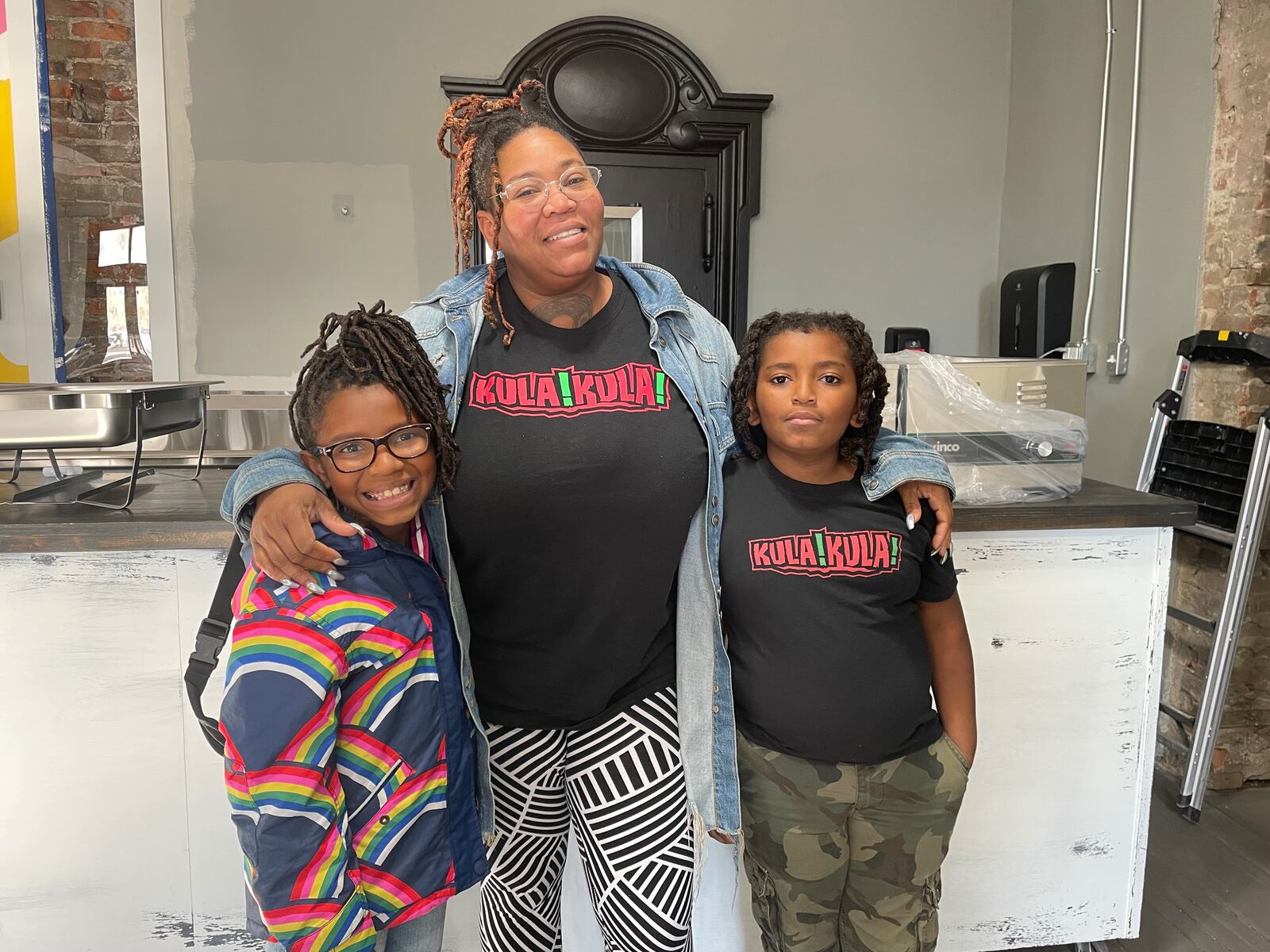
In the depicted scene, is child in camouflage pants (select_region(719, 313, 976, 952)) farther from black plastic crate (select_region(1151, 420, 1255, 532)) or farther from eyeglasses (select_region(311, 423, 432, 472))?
black plastic crate (select_region(1151, 420, 1255, 532))

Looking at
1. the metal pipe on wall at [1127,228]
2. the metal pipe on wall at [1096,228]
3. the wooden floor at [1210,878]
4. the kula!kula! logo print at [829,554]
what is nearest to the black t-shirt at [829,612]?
the kula!kula! logo print at [829,554]

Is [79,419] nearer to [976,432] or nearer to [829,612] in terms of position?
[829,612]

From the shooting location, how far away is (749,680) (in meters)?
1.19

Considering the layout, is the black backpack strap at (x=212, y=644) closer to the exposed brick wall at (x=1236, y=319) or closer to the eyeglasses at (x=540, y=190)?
the eyeglasses at (x=540, y=190)

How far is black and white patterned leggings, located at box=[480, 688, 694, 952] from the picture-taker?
1111 millimetres

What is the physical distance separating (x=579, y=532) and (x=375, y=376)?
29 cm

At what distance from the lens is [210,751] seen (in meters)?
1.49

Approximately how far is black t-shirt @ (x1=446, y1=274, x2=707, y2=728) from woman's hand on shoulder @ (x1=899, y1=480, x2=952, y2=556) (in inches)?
10.6

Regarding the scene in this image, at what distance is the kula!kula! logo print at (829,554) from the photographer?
1.14 meters

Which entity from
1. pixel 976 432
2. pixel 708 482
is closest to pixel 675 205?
pixel 976 432

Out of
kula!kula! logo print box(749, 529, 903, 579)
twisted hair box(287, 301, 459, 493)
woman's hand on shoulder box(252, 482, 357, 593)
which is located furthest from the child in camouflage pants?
woman's hand on shoulder box(252, 482, 357, 593)

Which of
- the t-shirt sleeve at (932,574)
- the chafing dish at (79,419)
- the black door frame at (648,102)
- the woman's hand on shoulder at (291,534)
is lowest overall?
the t-shirt sleeve at (932,574)

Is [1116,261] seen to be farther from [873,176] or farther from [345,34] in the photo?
[345,34]

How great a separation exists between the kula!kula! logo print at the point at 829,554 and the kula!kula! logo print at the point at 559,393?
0.25m
